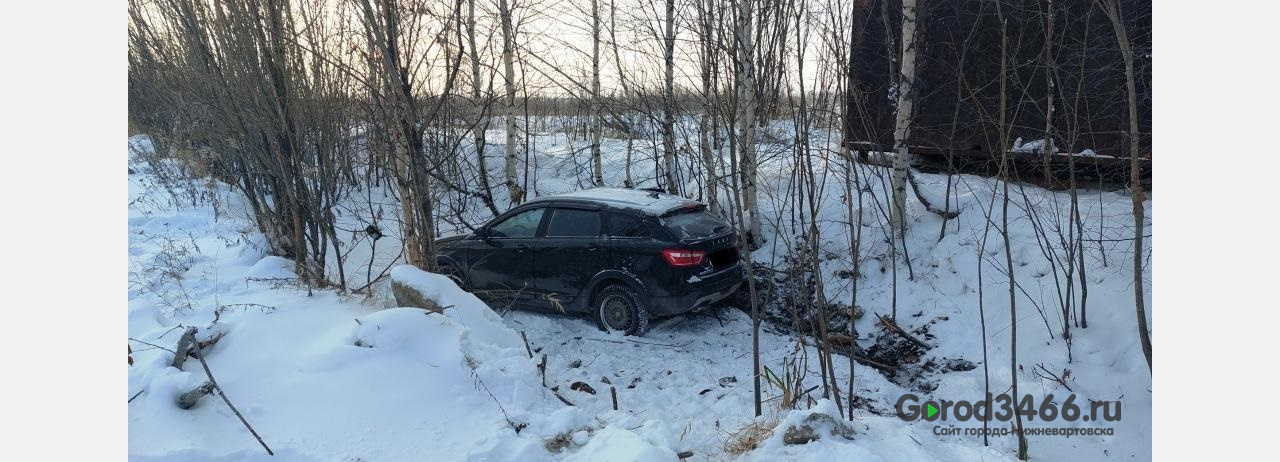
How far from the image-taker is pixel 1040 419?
489 cm

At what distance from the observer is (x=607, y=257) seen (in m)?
6.53

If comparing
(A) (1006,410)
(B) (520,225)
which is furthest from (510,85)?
(A) (1006,410)

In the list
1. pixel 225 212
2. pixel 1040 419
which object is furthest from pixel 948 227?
pixel 225 212

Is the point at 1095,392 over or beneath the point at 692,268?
beneath

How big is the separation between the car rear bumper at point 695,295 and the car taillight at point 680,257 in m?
0.16

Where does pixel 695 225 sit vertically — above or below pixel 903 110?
below

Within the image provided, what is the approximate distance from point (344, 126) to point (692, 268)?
4.83 m

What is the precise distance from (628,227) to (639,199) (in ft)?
1.39

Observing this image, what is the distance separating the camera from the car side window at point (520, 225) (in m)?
7.00

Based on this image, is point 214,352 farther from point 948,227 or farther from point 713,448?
point 948,227

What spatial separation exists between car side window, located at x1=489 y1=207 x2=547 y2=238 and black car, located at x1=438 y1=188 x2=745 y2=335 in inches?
0.5

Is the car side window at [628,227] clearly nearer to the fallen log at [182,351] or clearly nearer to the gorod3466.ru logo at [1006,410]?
the gorod3466.ru logo at [1006,410]

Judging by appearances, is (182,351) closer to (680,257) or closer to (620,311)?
(620,311)

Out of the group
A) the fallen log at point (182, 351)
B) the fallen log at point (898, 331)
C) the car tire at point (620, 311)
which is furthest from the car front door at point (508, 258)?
the fallen log at point (898, 331)
